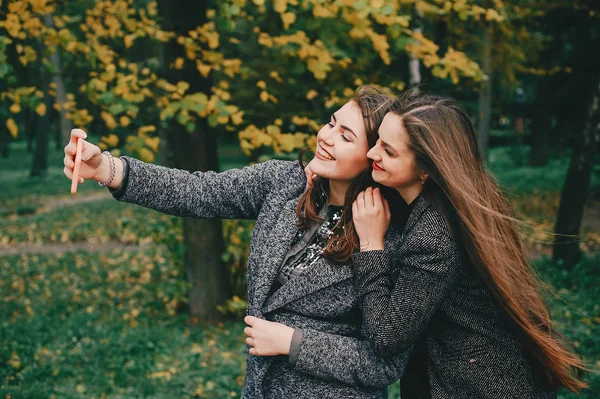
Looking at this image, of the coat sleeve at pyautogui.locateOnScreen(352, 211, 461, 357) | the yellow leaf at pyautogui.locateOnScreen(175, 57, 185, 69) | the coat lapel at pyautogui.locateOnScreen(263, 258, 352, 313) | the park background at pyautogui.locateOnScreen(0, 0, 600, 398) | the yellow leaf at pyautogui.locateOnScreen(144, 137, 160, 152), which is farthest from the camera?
the yellow leaf at pyautogui.locateOnScreen(175, 57, 185, 69)

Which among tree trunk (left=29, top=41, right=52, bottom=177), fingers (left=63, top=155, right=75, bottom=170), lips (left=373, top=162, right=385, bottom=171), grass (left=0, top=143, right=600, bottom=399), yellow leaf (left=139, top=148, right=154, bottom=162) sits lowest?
grass (left=0, top=143, right=600, bottom=399)

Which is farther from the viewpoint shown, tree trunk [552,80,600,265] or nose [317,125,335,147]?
tree trunk [552,80,600,265]

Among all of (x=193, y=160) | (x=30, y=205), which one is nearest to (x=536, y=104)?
(x=193, y=160)

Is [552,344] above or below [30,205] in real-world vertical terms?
below

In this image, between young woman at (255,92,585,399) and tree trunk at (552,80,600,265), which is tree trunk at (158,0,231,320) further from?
tree trunk at (552,80,600,265)

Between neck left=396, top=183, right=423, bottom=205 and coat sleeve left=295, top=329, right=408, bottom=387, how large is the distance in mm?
529

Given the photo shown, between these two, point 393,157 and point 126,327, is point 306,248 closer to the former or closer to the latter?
point 393,157

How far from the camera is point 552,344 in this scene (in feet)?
6.11

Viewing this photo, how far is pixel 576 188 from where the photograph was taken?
25.9ft

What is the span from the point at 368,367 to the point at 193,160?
3.74 meters

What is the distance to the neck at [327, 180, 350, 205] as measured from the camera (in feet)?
6.79

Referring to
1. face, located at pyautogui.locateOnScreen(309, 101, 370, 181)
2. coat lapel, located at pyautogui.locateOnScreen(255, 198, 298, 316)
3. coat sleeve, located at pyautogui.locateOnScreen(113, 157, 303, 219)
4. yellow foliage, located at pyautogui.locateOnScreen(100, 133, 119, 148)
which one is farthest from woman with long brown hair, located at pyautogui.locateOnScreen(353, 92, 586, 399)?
yellow foliage, located at pyautogui.locateOnScreen(100, 133, 119, 148)

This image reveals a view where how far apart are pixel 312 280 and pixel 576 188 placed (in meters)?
7.18

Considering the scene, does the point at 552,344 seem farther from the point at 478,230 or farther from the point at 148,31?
the point at 148,31
